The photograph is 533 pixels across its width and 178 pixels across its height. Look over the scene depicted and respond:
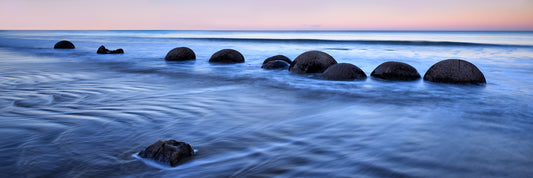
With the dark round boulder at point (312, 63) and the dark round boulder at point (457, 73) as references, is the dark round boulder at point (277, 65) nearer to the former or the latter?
the dark round boulder at point (312, 63)

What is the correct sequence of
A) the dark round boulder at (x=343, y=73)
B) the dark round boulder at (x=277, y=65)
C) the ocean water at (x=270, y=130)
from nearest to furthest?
the ocean water at (x=270, y=130), the dark round boulder at (x=343, y=73), the dark round boulder at (x=277, y=65)

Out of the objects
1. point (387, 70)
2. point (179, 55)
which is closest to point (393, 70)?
point (387, 70)

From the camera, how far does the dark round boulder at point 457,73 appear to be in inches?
261

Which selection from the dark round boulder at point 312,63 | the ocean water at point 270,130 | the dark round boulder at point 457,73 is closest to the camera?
the ocean water at point 270,130

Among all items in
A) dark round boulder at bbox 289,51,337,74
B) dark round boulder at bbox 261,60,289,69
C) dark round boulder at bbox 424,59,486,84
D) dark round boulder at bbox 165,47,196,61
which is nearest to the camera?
dark round boulder at bbox 424,59,486,84

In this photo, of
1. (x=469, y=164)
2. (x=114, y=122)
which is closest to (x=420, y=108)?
(x=469, y=164)

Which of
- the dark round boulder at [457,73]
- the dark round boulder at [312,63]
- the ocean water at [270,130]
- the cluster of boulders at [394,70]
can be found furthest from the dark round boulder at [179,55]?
the dark round boulder at [457,73]

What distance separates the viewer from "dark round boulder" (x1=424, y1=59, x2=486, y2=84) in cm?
663

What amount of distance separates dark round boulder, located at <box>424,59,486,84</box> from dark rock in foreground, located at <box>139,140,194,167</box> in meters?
5.84

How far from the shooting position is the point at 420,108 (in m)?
4.57

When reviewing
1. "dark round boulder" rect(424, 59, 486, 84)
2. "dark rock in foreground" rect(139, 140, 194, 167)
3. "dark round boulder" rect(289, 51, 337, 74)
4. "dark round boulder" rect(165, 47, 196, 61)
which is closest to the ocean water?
"dark rock in foreground" rect(139, 140, 194, 167)

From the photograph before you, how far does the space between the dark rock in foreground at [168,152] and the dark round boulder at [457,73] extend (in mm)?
5839

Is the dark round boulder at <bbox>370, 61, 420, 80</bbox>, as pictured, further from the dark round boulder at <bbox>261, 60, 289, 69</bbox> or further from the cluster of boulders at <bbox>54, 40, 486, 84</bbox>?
the dark round boulder at <bbox>261, 60, 289, 69</bbox>

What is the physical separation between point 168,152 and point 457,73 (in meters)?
6.05
